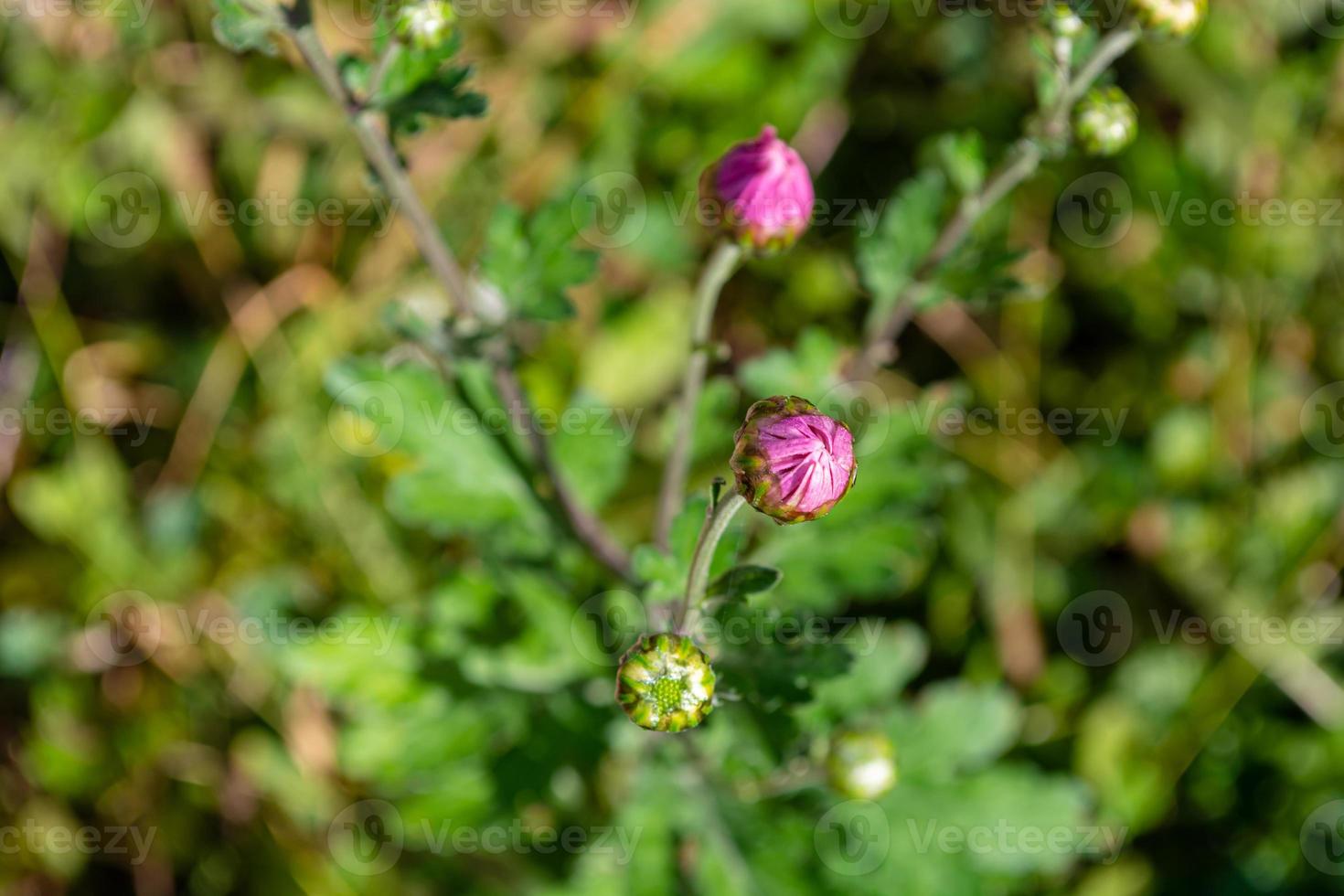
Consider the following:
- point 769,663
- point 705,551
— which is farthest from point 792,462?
point 769,663

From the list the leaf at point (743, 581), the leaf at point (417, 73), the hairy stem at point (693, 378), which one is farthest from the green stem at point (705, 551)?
the leaf at point (417, 73)

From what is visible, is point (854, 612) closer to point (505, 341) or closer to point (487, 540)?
point (487, 540)

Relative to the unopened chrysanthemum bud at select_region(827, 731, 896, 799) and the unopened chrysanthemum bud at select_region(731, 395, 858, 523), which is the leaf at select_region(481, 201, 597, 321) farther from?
the unopened chrysanthemum bud at select_region(827, 731, 896, 799)

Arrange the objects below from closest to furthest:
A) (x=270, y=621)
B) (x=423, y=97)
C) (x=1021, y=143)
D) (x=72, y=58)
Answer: (x=423, y=97), (x=1021, y=143), (x=270, y=621), (x=72, y=58)

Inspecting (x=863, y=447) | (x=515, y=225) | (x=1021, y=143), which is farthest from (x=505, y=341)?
(x=1021, y=143)

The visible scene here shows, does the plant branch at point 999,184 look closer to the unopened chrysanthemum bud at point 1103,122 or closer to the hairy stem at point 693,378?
the unopened chrysanthemum bud at point 1103,122

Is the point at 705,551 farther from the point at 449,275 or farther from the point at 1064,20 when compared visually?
the point at 1064,20
